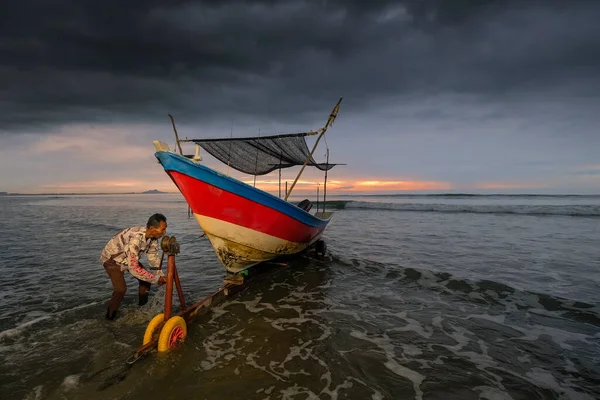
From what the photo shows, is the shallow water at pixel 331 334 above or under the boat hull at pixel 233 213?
under

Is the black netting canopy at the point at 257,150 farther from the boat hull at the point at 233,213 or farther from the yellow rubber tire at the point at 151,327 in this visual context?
the yellow rubber tire at the point at 151,327

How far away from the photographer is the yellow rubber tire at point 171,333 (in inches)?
163

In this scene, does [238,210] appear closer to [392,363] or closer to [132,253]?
[132,253]

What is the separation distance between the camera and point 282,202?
281 inches

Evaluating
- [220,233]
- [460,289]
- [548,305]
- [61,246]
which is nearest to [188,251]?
[61,246]

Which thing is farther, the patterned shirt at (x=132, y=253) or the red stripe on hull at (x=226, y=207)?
the red stripe on hull at (x=226, y=207)

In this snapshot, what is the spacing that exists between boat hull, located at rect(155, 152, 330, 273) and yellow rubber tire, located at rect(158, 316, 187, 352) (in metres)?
2.45

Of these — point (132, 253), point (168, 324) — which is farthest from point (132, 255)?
point (168, 324)

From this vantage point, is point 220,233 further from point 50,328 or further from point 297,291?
point 50,328

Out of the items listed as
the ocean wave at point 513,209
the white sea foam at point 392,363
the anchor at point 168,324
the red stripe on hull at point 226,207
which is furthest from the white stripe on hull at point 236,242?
the ocean wave at point 513,209

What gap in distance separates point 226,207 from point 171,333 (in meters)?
2.84

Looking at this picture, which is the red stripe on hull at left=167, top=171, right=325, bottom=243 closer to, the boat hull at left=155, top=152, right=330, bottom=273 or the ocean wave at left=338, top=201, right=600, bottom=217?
the boat hull at left=155, top=152, right=330, bottom=273

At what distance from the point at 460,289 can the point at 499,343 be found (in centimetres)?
Answer: 289

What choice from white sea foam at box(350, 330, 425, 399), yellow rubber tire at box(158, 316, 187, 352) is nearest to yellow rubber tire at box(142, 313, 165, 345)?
yellow rubber tire at box(158, 316, 187, 352)
